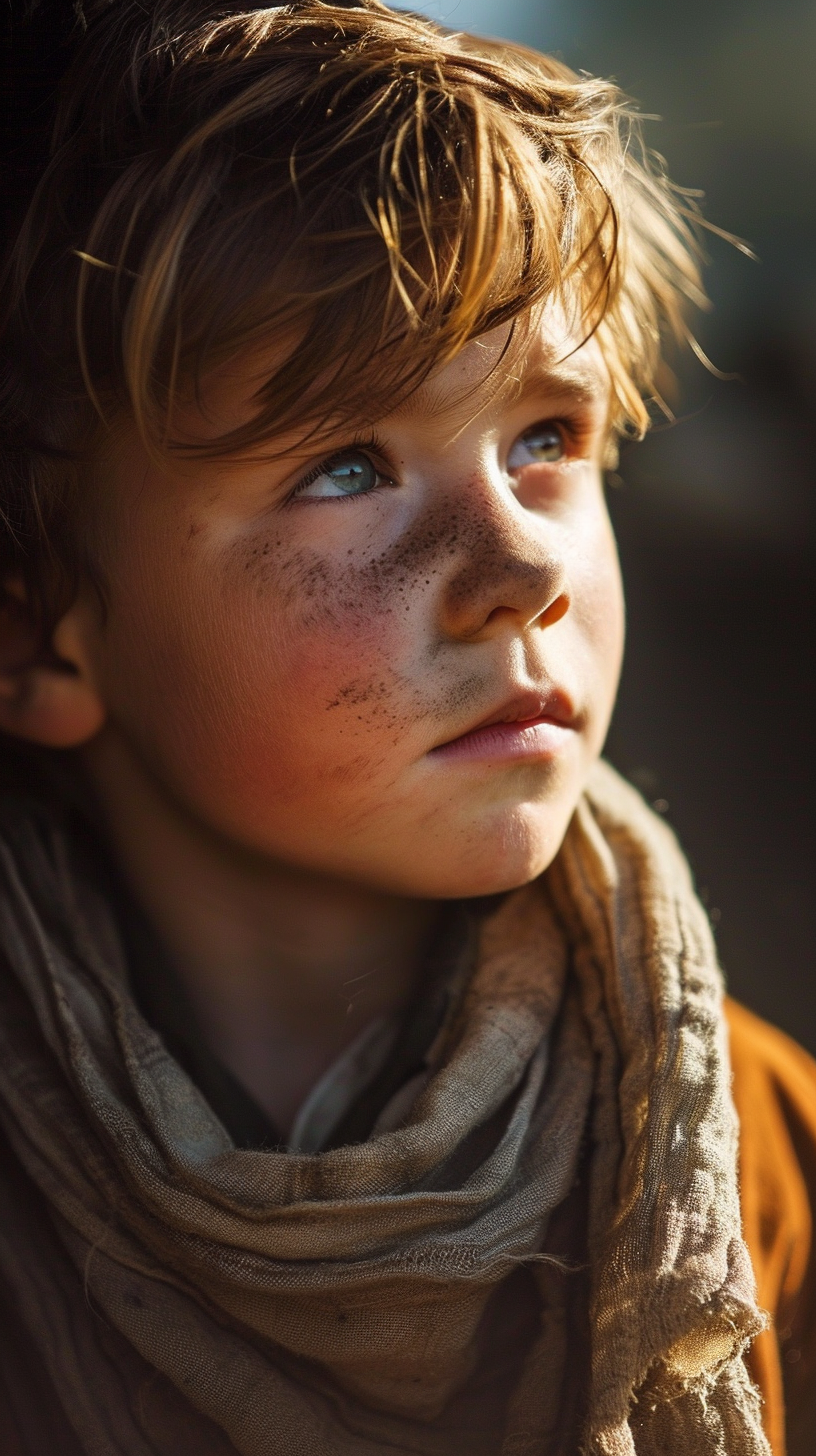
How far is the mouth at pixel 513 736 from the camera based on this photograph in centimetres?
80

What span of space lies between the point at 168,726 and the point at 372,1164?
0.35 meters

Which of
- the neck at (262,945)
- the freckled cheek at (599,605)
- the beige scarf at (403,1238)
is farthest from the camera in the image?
the neck at (262,945)

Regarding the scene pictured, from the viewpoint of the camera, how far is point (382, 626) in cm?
78

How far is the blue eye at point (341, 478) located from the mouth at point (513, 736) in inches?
7.1

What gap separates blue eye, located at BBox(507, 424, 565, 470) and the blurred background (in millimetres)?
733

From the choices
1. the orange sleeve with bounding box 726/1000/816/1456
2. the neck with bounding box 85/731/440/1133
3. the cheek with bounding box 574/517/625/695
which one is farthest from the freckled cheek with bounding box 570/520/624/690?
the orange sleeve with bounding box 726/1000/816/1456

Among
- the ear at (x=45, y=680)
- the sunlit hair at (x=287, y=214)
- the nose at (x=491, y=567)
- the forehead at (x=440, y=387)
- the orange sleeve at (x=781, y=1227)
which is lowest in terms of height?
the orange sleeve at (x=781, y=1227)

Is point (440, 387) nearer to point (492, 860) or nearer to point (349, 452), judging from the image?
point (349, 452)

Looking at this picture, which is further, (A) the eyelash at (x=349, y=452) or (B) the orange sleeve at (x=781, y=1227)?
(B) the orange sleeve at (x=781, y=1227)

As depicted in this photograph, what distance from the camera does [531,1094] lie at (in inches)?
33.4


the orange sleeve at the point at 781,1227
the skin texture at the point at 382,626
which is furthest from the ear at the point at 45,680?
the orange sleeve at the point at 781,1227

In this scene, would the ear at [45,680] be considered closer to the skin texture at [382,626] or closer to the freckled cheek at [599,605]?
the skin texture at [382,626]

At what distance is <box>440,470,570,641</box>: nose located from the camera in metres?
0.77

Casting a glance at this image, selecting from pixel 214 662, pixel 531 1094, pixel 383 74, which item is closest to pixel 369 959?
pixel 531 1094
